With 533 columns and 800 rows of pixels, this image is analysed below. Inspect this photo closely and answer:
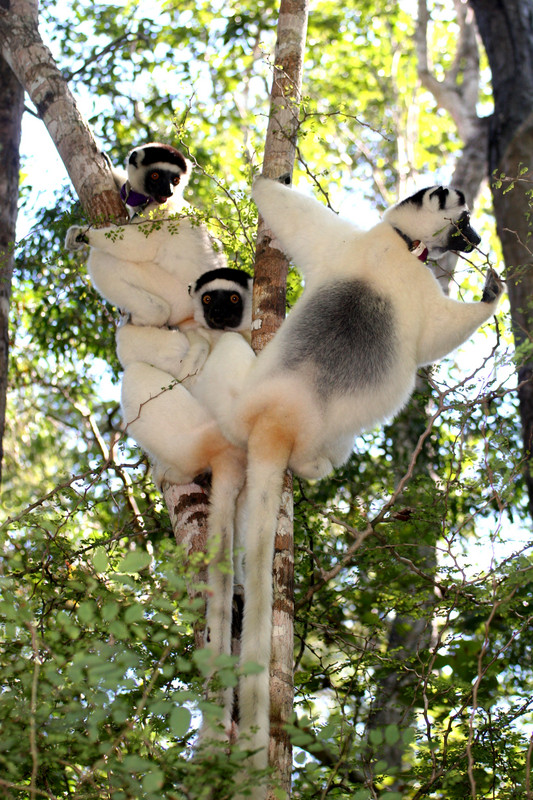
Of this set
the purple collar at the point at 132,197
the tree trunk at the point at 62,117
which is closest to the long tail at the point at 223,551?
the tree trunk at the point at 62,117

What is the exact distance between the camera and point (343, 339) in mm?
3564

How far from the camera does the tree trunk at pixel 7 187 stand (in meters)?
4.74

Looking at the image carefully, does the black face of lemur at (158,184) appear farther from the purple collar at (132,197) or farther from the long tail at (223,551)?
the long tail at (223,551)

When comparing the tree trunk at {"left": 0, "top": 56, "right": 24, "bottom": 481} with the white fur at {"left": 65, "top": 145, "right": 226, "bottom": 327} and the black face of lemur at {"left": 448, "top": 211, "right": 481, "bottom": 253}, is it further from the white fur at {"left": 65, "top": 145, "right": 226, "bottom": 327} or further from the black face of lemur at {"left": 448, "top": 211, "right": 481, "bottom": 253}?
the black face of lemur at {"left": 448, "top": 211, "right": 481, "bottom": 253}

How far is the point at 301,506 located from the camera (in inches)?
175

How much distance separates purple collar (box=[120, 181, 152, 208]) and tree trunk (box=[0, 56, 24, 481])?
0.69 m

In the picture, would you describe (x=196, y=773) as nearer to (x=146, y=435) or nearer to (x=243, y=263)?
(x=146, y=435)

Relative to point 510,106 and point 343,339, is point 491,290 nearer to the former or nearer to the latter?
point 343,339

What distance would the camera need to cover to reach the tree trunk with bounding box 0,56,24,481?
4.74 meters

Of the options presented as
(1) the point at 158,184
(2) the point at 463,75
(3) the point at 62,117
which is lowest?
(1) the point at 158,184

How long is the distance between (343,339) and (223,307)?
0.86m

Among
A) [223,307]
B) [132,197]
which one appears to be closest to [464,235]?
[223,307]

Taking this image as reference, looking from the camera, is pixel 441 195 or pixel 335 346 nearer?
pixel 335 346

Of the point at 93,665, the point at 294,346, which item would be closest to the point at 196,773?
the point at 93,665
